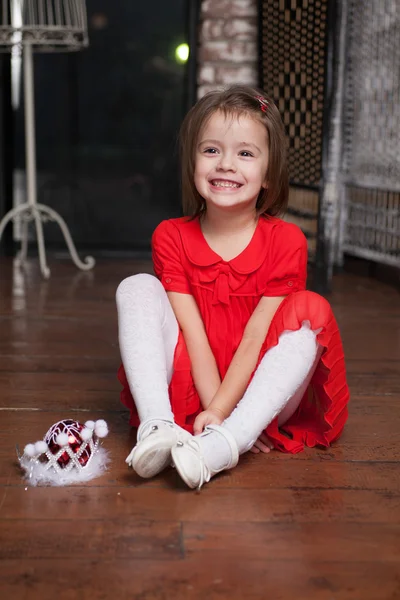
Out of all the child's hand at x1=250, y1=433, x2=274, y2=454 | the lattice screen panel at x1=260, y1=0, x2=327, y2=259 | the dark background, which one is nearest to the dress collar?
the child's hand at x1=250, y1=433, x2=274, y2=454

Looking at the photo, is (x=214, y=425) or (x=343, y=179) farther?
(x=343, y=179)

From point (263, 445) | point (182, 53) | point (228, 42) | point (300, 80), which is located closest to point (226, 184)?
point (263, 445)

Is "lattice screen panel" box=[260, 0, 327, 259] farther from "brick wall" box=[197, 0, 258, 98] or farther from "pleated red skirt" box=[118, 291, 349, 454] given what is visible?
"pleated red skirt" box=[118, 291, 349, 454]

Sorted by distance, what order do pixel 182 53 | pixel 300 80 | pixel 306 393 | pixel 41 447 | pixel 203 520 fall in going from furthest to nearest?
pixel 182 53 < pixel 300 80 < pixel 306 393 < pixel 41 447 < pixel 203 520

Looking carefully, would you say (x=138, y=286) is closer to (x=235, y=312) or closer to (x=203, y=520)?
(x=235, y=312)

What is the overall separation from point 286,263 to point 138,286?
289mm

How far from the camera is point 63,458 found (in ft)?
4.82

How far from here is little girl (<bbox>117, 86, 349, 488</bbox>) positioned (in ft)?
4.95

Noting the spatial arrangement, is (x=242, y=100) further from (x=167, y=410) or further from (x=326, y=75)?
(x=326, y=75)

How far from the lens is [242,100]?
5.27ft

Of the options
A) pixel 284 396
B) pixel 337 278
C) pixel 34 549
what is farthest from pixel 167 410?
pixel 337 278

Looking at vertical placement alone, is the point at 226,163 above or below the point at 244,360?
above

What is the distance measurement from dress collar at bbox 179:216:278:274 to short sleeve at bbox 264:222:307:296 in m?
0.02

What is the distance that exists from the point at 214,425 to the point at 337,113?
2024 millimetres
